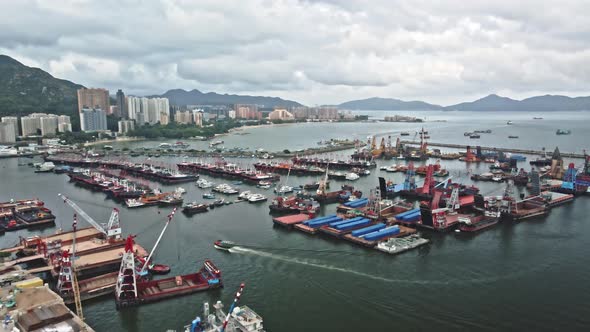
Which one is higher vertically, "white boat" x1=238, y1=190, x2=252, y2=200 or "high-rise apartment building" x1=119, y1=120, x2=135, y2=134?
"high-rise apartment building" x1=119, y1=120, x2=135, y2=134

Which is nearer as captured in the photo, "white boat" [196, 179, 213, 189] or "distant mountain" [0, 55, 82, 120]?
"white boat" [196, 179, 213, 189]

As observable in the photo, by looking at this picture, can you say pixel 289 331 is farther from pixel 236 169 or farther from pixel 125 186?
pixel 236 169

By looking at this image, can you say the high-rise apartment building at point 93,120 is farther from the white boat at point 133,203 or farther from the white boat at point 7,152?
the white boat at point 133,203

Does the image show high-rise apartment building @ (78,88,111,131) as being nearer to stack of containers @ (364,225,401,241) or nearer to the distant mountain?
the distant mountain

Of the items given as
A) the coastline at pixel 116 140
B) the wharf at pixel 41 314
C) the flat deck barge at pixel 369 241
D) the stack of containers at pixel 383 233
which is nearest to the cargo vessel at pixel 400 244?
the flat deck barge at pixel 369 241

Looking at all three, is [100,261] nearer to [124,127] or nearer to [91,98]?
[124,127]

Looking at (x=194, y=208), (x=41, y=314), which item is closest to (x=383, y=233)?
(x=194, y=208)

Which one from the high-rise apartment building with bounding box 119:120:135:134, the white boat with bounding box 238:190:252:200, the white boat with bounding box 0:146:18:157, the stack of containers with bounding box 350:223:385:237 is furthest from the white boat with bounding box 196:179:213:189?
the high-rise apartment building with bounding box 119:120:135:134

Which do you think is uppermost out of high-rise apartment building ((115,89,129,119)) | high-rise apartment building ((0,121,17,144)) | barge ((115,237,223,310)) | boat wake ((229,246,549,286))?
high-rise apartment building ((115,89,129,119))
